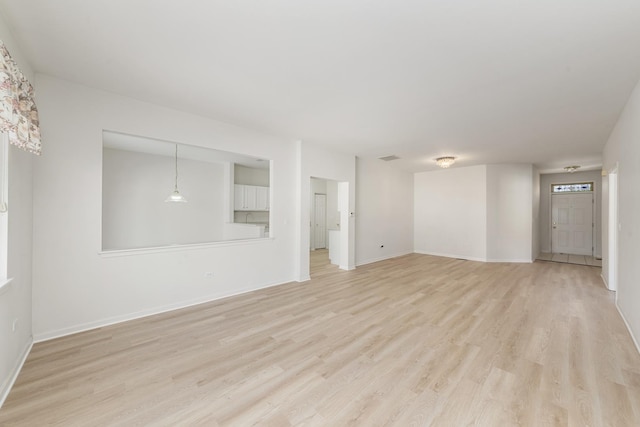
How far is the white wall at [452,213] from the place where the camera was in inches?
296

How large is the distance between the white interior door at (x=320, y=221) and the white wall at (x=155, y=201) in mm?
3677

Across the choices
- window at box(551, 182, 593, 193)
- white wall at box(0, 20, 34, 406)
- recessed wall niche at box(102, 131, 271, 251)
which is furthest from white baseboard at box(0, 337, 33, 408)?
window at box(551, 182, 593, 193)

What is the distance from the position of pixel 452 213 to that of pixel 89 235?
27.6 feet

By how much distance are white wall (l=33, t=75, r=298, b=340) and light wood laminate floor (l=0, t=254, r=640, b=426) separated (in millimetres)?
289

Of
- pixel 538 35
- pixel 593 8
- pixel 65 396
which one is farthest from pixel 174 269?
pixel 593 8

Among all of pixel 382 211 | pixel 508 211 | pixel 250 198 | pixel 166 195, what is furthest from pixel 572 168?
pixel 166 195

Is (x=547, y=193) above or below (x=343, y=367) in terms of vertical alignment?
Result: above

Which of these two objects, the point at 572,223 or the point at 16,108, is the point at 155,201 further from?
the point at 572,223

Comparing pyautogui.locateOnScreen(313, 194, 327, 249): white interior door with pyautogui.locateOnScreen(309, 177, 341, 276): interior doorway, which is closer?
pyautogui.locateOnScreen(309, 177, 341, 276): interior doorway

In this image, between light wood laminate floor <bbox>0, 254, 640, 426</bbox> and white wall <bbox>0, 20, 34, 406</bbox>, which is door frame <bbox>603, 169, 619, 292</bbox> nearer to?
light wood laminate floor <bbox>0, 254, 640, 426</bbox>

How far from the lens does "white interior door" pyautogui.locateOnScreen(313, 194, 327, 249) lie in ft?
31.2

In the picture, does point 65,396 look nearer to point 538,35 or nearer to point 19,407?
point 19,407

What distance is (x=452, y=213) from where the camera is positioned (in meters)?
8.07

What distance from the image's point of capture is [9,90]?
5.40 ft
